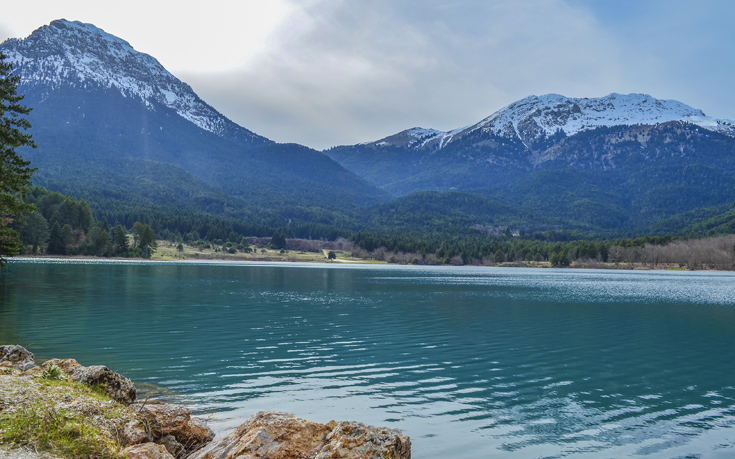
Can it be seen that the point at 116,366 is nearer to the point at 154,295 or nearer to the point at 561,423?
the point at 561,423

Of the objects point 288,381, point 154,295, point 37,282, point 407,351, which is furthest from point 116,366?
point 37,282

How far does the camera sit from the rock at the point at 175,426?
12.2 m

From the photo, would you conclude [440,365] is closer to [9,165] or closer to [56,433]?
[56,433]

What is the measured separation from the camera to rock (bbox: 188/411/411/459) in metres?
9.57

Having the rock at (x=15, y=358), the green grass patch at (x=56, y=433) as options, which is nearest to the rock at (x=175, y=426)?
the green grass patch at (x=56, y=433)

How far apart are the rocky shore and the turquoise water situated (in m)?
3.03

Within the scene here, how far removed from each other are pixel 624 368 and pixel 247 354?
20.7 m

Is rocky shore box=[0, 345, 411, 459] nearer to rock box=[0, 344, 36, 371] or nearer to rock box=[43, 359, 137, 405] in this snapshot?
rock box=[43, 359, 137, 405]

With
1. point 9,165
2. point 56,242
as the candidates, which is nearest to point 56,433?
point 9,165

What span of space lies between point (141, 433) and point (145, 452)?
146 cm

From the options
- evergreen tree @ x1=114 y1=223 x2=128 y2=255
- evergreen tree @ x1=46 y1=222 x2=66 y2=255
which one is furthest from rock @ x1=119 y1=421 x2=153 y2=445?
evergreen tree @ x1=114 y1=223 x2=128 y2=255

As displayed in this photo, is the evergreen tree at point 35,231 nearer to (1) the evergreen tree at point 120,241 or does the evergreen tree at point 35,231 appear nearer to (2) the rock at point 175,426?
(1) the evergreen tree at point 120,241

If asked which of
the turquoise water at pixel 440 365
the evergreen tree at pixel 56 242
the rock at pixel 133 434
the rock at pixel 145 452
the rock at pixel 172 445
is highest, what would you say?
the evergreen tree at pixel 56 242

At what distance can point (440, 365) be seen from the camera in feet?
84.7
